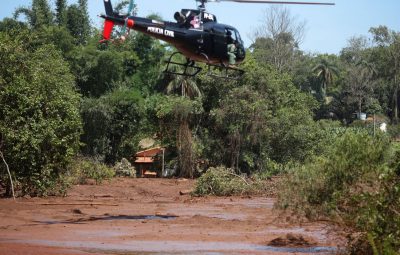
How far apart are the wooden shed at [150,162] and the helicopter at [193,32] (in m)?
24.7

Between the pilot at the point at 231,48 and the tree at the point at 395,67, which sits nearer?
the pilot at the point at 231,48

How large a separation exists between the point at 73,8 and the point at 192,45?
4183 centimetres

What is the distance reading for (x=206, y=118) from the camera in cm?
4247

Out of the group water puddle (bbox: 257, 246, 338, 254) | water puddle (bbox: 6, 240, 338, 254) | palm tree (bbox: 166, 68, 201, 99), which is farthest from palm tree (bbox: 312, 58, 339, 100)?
water puddle (bbox: 6, 240, 338, 254)

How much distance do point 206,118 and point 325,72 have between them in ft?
150

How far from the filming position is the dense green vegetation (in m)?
11.0

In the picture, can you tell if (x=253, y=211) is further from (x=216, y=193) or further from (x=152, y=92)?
(x=152, y=92)

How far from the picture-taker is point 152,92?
53688mm

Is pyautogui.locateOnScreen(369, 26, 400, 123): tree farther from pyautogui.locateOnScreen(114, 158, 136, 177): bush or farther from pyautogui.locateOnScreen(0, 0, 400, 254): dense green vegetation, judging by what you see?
pyautogui.locateOnScreen(114, 158, 136, 177): bush

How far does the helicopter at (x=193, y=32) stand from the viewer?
61.5 ft

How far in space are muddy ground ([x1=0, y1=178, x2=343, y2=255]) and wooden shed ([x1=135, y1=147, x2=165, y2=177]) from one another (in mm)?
18043

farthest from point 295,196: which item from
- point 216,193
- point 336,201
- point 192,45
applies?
point 216,193

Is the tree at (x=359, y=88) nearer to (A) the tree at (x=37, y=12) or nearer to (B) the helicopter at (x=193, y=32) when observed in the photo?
(A) the tree at (x=37, y=12)

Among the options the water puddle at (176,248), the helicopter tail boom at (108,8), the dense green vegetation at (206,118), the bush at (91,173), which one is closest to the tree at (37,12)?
the dense green vegetation at (206,118)
